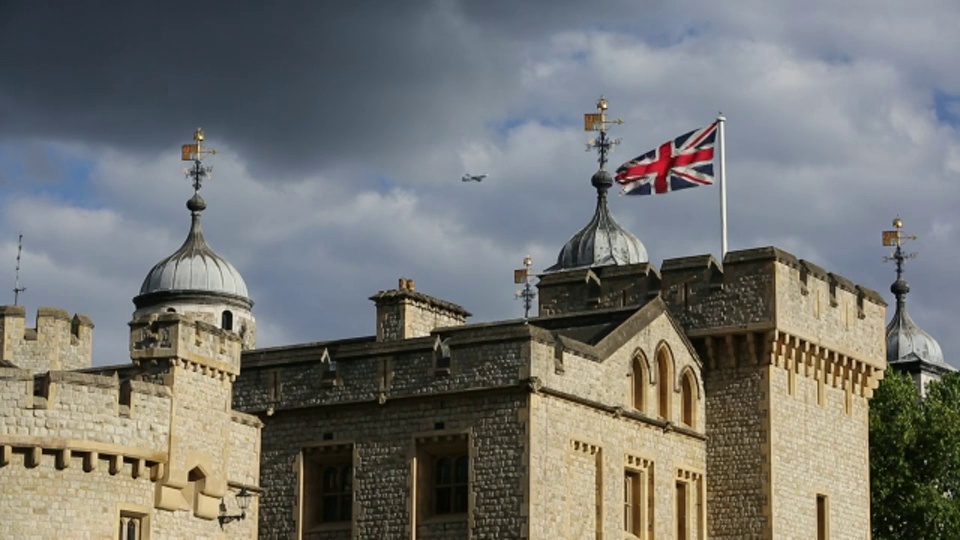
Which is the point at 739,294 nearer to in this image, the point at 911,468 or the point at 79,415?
the point at 911,468

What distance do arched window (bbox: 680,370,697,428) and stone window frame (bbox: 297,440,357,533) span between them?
7913mm

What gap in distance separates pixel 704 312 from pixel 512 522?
8.80 m

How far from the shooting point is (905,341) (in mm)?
91875

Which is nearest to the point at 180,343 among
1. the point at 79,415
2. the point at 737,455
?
the point at 79,415

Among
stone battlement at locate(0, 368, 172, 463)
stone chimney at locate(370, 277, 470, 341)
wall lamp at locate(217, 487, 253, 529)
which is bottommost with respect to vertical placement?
wall lamp at locate(217, 487, 253, 529)

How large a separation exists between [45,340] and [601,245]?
80.6ft

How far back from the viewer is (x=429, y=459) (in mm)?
48938

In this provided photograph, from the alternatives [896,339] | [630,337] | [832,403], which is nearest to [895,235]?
[896,339]

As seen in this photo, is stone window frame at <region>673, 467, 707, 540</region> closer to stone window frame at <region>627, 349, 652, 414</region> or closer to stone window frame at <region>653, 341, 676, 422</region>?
stone window frame at <region>653, 341, 676, 422</region>

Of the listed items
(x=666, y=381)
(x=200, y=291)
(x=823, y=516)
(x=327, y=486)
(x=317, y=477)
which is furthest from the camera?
(x=200, y=291)

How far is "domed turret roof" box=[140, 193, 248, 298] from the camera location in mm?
79750

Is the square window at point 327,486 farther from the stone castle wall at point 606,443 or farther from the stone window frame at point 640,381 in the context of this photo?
the stone window frame at point 640,381

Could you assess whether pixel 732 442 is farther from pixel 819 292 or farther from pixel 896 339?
pixel 896 339

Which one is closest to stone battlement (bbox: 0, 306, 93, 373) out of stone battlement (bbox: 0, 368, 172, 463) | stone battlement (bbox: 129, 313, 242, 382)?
stone battlement (bbox: 129, 313, 242, 382)
